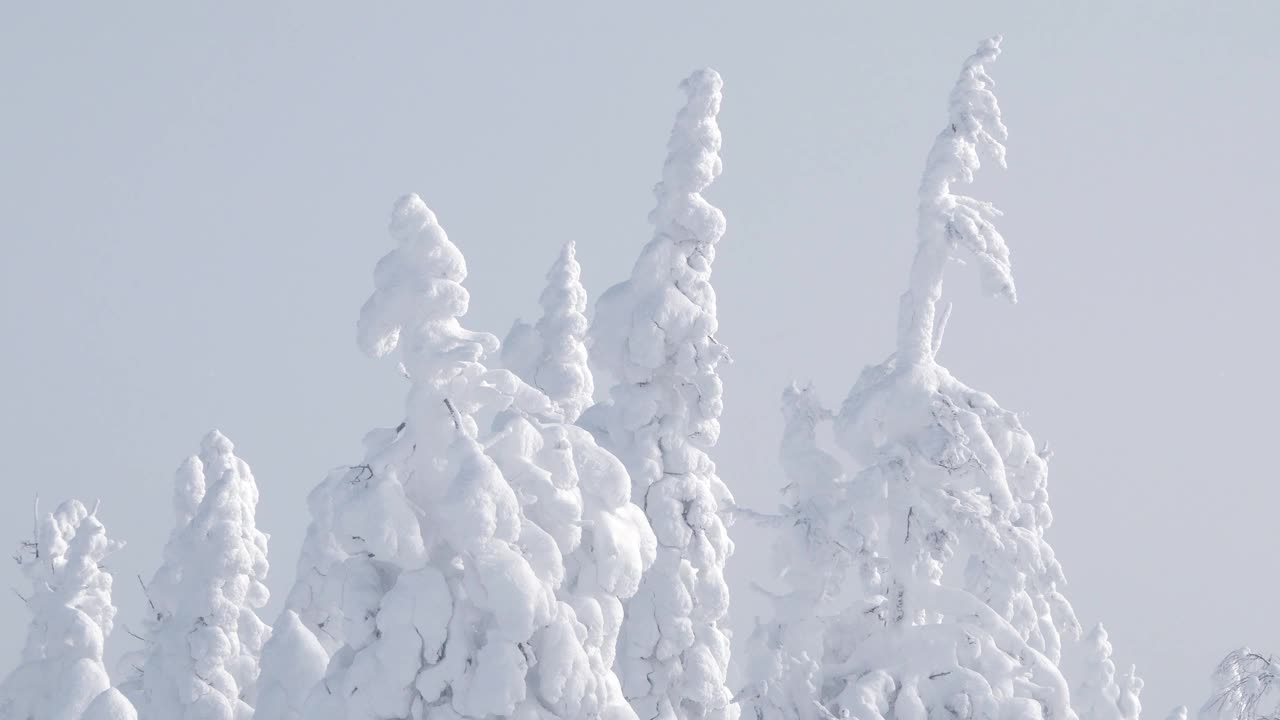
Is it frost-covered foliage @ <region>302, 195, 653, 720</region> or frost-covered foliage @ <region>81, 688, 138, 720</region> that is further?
frost-covered foliage @ <region>81, 688, 138, 720</region>

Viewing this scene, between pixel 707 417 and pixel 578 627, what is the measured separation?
11817 mm

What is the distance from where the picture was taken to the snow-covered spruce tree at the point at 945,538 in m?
20.9

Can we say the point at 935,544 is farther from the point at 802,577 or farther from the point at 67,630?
the point at 67,630

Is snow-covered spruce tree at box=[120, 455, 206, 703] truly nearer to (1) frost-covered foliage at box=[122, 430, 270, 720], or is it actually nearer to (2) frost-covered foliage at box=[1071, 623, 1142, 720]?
(1) frost-covered foliage at box=[122, 430, 270, 720]

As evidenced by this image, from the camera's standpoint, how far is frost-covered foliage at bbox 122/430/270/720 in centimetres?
3269

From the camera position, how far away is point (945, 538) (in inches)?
838

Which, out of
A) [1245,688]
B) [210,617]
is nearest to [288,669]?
[210,617]

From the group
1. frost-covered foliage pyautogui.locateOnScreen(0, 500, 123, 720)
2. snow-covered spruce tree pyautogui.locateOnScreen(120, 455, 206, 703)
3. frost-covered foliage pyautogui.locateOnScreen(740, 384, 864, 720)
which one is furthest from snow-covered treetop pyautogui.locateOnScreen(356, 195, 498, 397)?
frost-covered foliage pyautogui.locateOnScreen(0, 500, 123, 720)

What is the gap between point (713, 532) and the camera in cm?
3048

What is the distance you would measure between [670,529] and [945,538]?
366 inches

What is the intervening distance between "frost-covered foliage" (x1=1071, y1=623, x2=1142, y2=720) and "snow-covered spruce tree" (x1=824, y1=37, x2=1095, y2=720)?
26331mm

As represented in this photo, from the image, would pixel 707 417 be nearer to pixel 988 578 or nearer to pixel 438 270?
pixel 988 578

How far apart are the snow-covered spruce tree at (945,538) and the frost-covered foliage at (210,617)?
49.5 ft

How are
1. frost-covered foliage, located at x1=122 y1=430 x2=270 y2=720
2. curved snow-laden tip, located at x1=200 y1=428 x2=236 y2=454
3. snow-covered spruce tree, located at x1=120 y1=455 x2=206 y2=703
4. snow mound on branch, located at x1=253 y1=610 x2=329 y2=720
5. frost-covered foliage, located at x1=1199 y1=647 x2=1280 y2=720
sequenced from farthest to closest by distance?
1. curved snow-laden tip, located at x1=200 y1=428 x2=236 y2=454
2. snow-covered spruce tree, located at x1=120 y1=455 x2=206 y2=703
3. frost-covered foliage, located at x1=122 y1=430 x2=270 y2=720
4. snow mound on branch, located at x1=253 y1=610 x2=329 y2=720
5. frost-covered foliage, located at x1=1199 y1=647 x2=1280 y2=720
